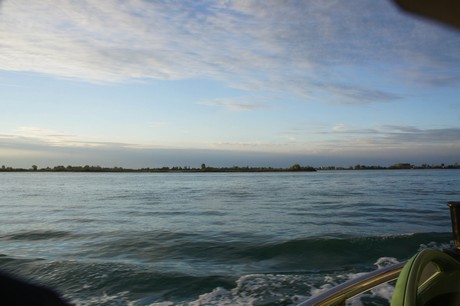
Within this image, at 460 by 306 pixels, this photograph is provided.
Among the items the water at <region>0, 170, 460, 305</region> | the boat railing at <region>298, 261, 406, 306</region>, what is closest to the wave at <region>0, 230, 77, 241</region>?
the water at <region>0, 170, 460, 305</region>

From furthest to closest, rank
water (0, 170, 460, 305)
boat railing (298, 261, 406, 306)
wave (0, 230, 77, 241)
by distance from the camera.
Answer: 1. wave (0, 230, 77, 241)
2. water (0, 170, 460, 305)
3. boat railing (298, 261, 406, 306)

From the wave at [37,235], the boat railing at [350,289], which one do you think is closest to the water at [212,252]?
the wave at [37,235]

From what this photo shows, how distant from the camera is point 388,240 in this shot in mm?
12062

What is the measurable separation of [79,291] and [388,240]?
A: 9296mm

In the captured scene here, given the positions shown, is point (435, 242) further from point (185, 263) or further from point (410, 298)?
point (410, 298)

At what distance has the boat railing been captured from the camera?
2.15m

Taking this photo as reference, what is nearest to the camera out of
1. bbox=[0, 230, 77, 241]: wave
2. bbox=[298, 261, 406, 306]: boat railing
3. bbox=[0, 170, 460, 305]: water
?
bbox=[298, 261, 406, 306]: boat railing

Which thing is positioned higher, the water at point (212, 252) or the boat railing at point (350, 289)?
the boat railing at point (350, 289)

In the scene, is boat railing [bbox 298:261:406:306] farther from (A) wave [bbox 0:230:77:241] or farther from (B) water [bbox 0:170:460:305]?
(A) wave [bbox 0:230:77:241]

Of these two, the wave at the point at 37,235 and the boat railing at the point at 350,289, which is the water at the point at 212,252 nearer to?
the wave at the point at 37,235

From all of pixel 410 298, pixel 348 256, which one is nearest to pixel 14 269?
pixel 348 256

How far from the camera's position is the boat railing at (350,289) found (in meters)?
2.15

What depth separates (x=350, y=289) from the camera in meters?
2.28

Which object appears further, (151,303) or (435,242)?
(435,242)
